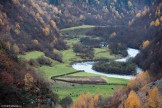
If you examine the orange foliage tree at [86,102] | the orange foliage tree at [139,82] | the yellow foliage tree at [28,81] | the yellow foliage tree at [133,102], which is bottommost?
the yellow foliage tree at [133,102]

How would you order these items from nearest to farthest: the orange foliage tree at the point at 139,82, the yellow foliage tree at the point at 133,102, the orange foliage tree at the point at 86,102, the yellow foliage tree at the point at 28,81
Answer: the yellow foliage tree at the point at 133,102 → the yellow foliage tree at the point at 28,81 → the orange foliage tree at the point at 86,102 → the orange foliage tree at the point at 139,82

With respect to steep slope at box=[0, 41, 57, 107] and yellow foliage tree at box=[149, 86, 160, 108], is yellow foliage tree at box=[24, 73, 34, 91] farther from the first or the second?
yellow foliage tree at box=[149, 86, 160, 108]

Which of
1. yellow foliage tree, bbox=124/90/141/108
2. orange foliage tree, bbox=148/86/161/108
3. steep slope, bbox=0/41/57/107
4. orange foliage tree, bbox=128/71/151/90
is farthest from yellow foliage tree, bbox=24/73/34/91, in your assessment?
orange foliage tree, bbox=128/71/151/90

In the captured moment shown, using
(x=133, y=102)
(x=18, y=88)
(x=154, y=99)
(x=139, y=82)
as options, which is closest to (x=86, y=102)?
(x=133, y=102)

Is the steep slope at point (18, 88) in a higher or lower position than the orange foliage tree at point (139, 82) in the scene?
lower

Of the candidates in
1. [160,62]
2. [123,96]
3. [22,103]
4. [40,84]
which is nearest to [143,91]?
[123,96]

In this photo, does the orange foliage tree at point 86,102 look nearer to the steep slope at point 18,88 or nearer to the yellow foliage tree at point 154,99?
the steep slope at point 18,88

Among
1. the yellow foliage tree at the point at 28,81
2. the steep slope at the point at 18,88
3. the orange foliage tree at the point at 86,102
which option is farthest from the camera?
the orange foliage tree at the point at 86,102

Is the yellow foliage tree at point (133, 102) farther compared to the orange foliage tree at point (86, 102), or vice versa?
the orange foliage tree at point (86, 102)

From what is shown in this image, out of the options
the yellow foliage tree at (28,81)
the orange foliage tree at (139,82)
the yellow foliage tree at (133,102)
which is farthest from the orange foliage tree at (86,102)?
the orange foliage tree at (139,82)

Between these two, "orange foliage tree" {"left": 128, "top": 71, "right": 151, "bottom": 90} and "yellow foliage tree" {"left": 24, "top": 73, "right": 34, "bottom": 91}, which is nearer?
"yellow foliage tree" {"left": 24, "top": 73, "right": 34, "bottom": 91}

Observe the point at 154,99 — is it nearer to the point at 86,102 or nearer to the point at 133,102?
the point at 133,102
